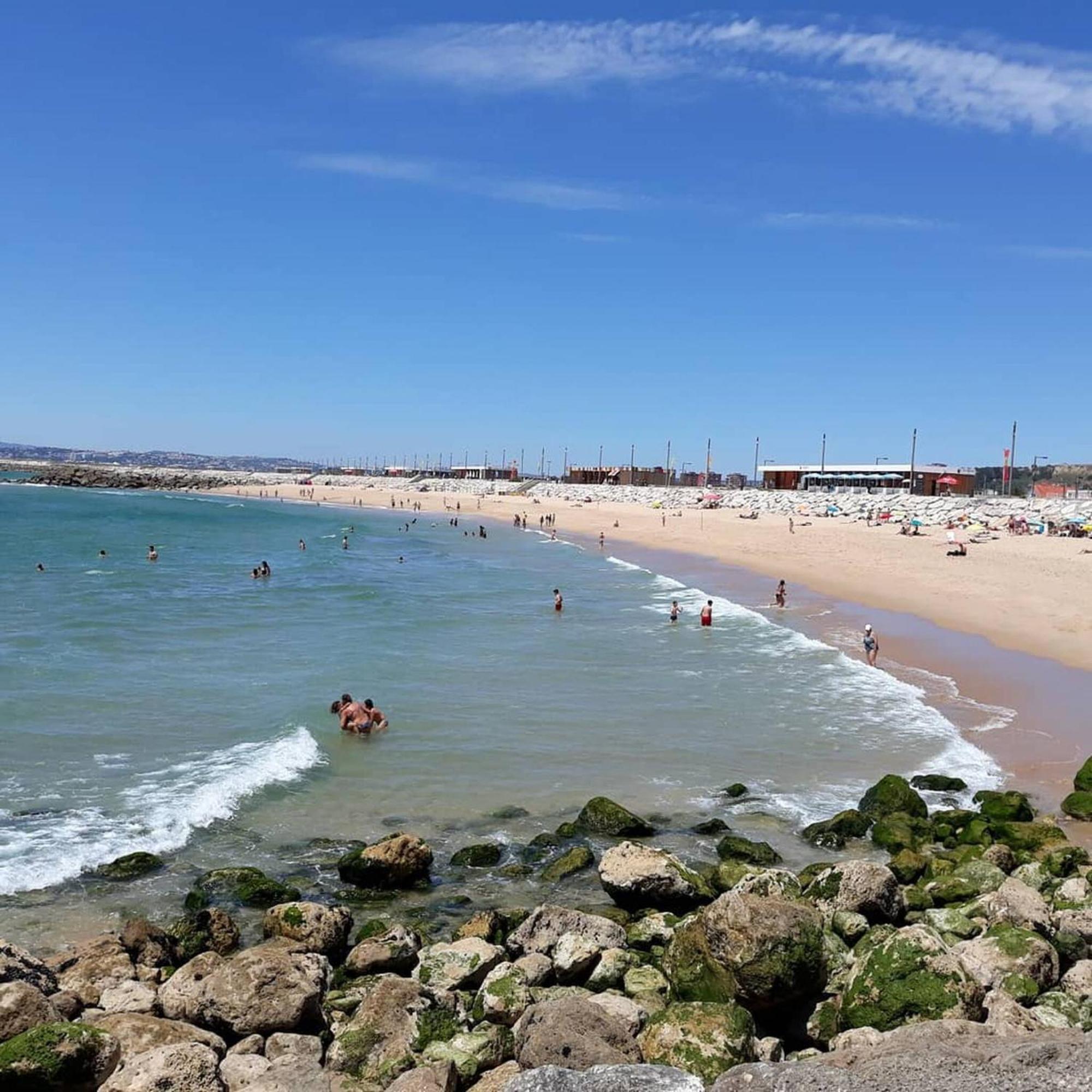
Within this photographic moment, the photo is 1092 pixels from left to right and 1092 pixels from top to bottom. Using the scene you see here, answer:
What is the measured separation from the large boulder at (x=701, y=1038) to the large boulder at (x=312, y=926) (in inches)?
153

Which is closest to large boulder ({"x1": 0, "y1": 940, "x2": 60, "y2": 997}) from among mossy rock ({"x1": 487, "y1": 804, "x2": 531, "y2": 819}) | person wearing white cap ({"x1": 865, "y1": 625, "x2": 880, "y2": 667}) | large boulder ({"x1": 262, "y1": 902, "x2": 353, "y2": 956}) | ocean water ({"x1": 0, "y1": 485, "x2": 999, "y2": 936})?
large boulder ({"x1": 262, "y1": 902, "x2": 353, "y2": 956})

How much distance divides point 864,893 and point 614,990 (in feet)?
9.19

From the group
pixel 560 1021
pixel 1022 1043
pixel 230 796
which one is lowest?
pixel 230 796

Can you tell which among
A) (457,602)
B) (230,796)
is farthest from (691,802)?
(457,602)

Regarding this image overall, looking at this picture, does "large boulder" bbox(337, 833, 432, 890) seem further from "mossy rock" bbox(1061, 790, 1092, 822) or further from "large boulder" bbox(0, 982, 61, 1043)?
"mossy rock" bbox(1061, 790, 1092, 822)

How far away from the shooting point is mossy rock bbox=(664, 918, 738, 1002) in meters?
7.24

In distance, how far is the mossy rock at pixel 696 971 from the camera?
724 centimetres

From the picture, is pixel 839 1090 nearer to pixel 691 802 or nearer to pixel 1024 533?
pixel 691 802

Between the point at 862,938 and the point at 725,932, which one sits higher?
the point at 725,932

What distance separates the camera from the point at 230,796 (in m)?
14.1

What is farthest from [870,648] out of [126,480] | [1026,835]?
[126,480]

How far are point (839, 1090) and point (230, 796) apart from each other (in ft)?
38.1

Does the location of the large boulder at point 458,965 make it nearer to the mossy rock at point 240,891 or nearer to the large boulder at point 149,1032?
the large boulder at point 149,1032

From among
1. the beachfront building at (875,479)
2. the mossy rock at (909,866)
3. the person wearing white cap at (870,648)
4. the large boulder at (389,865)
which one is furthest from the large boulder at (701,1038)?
the beachfront building at (875,479)
